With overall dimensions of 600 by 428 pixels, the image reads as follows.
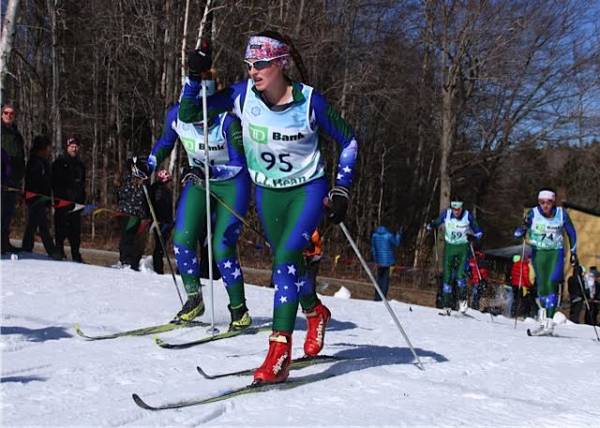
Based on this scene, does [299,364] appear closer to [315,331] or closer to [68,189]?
[315,331]

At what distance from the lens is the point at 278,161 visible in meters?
4.39

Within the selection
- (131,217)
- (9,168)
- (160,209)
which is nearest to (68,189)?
(131,217)

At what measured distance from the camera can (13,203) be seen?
10.4 m

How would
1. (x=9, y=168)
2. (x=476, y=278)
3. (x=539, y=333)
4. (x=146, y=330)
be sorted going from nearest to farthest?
(x=146, y=330) < (x=539, y=333) < (x=9, y=168) < (x=476, y=278)

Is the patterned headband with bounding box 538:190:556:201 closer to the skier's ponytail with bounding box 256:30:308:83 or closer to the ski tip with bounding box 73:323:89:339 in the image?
the skier's ponytail with bounding box 256:30:308:83

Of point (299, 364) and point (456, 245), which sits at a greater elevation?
point (456, 245)

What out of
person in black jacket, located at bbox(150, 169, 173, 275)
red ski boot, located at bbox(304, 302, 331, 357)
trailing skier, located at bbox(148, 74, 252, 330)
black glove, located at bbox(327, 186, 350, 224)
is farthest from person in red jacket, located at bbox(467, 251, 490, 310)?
black glove, located at bbox(327, 186, 350, 224)

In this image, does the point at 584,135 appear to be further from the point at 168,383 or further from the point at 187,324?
the point at 168,383

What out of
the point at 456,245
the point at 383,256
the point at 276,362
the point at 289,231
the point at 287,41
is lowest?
the point at 276,362

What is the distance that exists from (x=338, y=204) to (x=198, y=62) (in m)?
1.28

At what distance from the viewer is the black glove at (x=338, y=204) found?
4.22m

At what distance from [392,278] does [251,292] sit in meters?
14.1

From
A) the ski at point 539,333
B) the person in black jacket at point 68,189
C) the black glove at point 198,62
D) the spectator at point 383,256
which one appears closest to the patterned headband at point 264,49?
the black glove at point 198,62

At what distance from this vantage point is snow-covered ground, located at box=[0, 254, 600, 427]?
11.4ft
